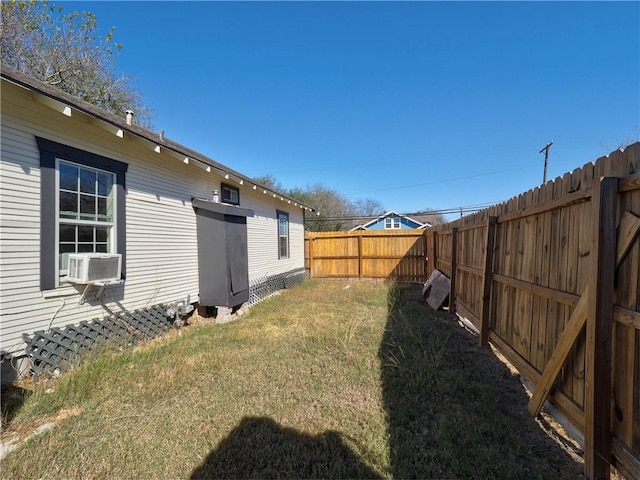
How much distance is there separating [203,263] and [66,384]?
340 cm

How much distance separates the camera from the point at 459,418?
8.55 ft

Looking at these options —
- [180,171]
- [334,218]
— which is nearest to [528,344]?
[180,171]

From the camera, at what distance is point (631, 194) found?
1.63 m

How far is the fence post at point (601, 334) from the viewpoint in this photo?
168 cm

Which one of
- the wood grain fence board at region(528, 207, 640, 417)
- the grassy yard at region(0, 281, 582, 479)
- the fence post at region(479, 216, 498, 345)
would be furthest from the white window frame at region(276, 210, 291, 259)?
the wood grain fence board at region(528, 207, 640, 417)

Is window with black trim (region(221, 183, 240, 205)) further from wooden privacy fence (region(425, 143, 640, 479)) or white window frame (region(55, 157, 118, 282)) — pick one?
wooden privacy fence (region(425, 143, 640, 479))

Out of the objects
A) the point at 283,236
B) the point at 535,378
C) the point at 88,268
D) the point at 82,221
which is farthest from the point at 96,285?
the point at 283,236

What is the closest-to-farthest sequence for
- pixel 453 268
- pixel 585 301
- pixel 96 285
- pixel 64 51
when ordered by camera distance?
pixel 585 301 < pixel 96 285 < pixel 453 268 < pixel 64 51

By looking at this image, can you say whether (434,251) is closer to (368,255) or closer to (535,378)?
(368,255)

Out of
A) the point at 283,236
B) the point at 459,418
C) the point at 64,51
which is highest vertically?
the point at 64,51

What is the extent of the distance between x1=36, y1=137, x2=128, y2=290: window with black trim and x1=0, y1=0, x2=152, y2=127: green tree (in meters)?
11.4

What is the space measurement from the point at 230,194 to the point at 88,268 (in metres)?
4.49

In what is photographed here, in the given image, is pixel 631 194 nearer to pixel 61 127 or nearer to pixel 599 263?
pixel 599 263

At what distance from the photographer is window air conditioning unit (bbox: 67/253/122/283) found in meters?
3.88
